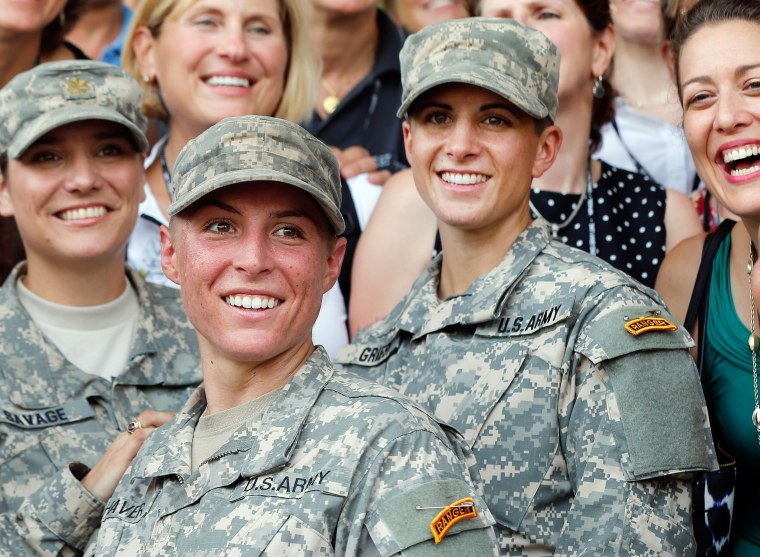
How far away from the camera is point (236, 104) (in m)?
4.64

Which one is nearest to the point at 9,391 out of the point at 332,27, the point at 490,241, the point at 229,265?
the point at 229,265

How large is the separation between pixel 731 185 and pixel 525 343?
0.75 meters

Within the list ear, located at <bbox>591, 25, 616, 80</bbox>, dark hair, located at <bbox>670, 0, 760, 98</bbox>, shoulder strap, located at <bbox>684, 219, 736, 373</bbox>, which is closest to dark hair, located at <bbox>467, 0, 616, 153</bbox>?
ear, located at <bbox>591, 25, 616, 80</bbox>

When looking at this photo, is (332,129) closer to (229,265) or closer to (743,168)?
(743,168)

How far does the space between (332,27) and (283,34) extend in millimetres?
637

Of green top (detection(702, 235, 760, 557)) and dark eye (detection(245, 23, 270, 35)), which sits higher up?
dark eye (detection(245, 23, 270, 35))

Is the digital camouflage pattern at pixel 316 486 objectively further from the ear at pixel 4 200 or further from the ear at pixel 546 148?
the ear at pixel 4 200

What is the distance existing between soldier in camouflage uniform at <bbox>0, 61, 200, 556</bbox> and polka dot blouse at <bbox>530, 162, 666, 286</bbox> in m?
1.25

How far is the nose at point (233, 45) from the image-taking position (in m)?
4.59

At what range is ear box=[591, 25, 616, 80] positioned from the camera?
445 centimetres

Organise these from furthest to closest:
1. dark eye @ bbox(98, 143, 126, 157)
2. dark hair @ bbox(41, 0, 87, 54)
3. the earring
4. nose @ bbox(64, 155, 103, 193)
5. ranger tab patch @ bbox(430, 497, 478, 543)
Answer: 1. dark hair @ bbox(41, 0, 87, 54)
2. the earring
3. dark eye @ bbox(98, 143, 126, 157)
4. nose @ bbox(64, 155, 103, 193)
5. ranger tab patch @ bbox(430, 497, 478, 543)

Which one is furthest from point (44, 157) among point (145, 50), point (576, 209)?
point (576, 209)

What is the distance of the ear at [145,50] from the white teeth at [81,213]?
115 cm

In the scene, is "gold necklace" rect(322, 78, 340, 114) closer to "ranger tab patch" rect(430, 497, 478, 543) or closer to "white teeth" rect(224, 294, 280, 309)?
"white teeth" rect(224, 294, 280, 309)
